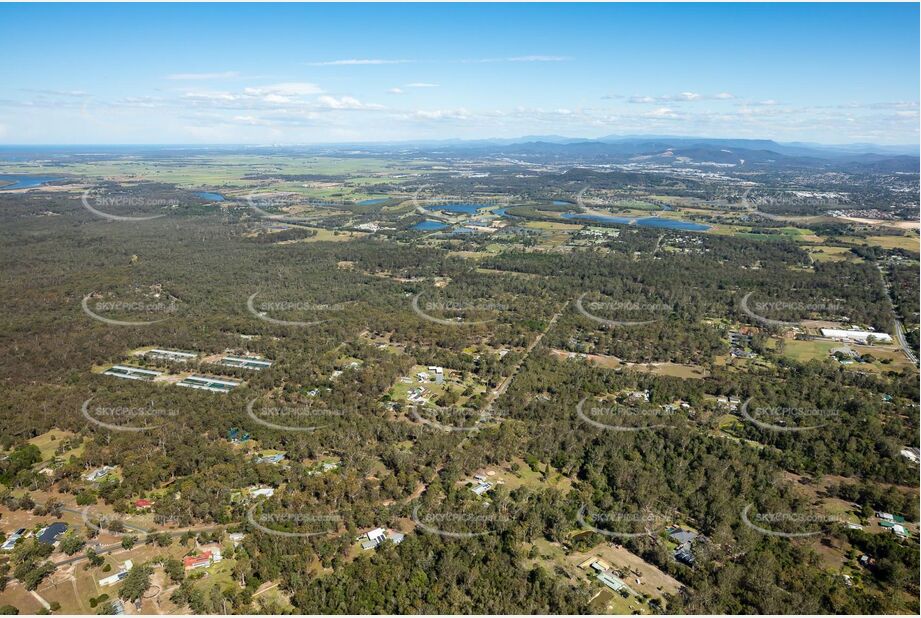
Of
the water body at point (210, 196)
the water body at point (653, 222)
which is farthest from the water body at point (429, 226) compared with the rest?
the water body at point (210, 196)

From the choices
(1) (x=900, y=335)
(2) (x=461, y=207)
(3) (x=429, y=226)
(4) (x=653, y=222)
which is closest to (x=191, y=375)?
(1) (x=900, y=335)

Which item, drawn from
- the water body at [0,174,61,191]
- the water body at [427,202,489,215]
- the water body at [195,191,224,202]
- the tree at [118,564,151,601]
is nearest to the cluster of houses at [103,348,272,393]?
the tree at [118,564,151,601]

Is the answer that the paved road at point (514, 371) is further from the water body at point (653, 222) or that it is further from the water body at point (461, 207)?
the water body at point (461, 207)

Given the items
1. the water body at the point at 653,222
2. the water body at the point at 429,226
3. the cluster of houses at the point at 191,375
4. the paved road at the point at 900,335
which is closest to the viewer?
the cluster of houses at the point at 191,375

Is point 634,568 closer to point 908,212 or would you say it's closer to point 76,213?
point 76,213

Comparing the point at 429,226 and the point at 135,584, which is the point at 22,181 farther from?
the point at 135,584

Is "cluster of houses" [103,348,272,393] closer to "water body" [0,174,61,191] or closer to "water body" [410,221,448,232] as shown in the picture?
"water body" [410,221,448,232]

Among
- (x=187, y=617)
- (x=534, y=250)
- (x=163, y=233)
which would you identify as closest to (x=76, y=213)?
(x=163, y=233)

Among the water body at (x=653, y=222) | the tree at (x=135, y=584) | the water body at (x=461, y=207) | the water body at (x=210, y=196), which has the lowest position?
the tree at (x=135, y=584)
